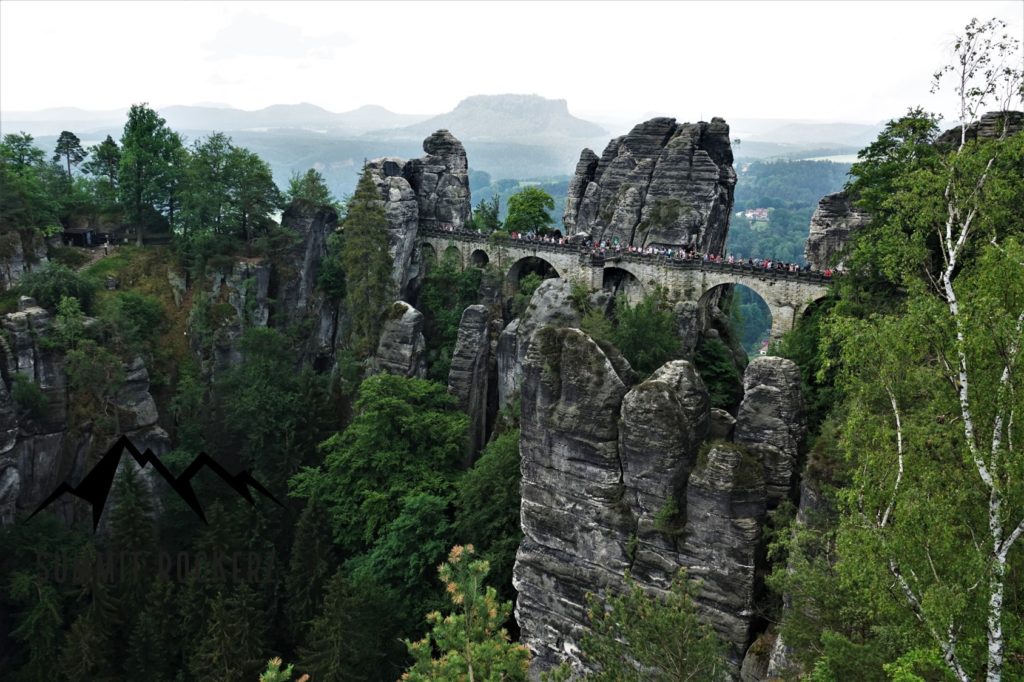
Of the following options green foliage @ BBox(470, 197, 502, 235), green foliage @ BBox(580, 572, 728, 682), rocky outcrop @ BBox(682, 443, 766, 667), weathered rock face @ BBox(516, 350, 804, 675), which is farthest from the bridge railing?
green foliage @ BBox(580, 572, 728, 682)

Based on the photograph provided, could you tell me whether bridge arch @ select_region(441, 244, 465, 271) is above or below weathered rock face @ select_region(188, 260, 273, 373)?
above

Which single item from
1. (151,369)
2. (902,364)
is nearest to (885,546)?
(902,364)

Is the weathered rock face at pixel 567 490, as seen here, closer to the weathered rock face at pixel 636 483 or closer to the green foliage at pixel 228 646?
the weathered rock face at pixel 636 483

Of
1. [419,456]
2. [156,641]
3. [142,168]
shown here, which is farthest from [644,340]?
[142,168]

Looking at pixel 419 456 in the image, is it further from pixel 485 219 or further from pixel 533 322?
pixel 485 219

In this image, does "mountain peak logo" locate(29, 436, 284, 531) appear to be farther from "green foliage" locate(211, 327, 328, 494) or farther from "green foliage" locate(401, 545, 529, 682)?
"green foliage" locate(401, 545, 529, 682)

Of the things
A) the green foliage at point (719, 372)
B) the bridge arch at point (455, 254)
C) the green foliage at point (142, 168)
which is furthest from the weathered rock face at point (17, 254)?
the green foliage at point (719, 372)
